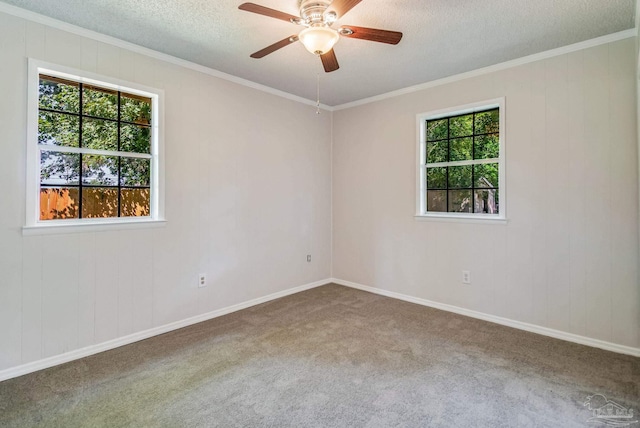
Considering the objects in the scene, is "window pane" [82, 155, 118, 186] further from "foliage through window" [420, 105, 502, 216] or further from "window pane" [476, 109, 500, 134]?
"window pane" [476, 109, 500, 134]

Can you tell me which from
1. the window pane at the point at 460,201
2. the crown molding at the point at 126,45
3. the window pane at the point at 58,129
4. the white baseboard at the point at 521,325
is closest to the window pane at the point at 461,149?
the window pane at the point at 460,201

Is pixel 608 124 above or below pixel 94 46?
below

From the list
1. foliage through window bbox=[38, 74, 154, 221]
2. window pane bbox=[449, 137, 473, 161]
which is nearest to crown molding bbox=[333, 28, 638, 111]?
window pane bbox=[449, 137, 473, 161]

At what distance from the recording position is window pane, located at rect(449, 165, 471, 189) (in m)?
3.61

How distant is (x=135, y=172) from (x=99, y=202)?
1.29 ft

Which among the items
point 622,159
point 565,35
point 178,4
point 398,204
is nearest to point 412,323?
point 398,204

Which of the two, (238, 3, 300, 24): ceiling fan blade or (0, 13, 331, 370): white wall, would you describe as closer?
(238, 3, 300, 24): ceiling fan blade

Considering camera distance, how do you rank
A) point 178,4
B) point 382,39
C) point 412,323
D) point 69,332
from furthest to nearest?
point 412,323, point 69,332, point 178,4, point 382,39

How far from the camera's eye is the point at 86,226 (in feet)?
8.68

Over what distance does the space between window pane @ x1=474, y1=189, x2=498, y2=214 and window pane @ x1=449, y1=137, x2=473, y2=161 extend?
1.35ft

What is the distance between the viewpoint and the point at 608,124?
2.72m

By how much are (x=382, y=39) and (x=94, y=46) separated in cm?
232

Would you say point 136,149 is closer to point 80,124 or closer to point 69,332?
point 80,124

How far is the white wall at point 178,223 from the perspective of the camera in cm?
235
